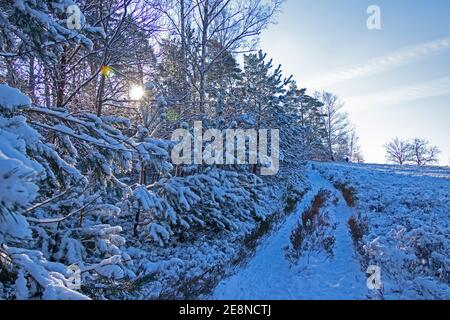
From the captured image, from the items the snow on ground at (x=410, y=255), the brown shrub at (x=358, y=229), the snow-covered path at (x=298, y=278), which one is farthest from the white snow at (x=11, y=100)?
the brown shrub at (x=358, y=229)

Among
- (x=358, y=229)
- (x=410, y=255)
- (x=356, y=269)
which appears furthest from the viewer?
(x=358, y=229)

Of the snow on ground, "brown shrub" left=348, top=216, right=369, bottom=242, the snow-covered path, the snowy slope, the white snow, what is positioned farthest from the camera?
"brown shrub" left=348, top=216, right=369, bottom=242

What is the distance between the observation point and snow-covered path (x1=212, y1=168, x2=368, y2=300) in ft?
18.5

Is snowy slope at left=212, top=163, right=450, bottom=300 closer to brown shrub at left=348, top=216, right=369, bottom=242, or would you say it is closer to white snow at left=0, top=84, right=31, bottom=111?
brown shrub at left=348, top=216, right=369, bottom=242

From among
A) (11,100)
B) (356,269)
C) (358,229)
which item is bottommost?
(356,269)

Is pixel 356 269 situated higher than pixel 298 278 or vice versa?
pixel 356 269

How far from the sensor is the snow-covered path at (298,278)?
5626mm

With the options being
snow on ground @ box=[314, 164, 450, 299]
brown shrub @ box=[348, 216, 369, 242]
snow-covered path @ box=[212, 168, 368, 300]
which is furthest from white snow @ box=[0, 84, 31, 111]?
brown shrub @ box=[348, 216, 369, 242]

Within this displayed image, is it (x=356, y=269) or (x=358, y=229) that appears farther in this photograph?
(x=358, y=229)

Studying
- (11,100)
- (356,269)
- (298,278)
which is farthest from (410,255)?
(11,100)

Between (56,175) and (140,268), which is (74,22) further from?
(140,268)

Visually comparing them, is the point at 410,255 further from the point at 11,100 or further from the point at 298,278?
the point at 11,100

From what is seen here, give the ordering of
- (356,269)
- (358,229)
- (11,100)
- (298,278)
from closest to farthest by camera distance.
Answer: (11,100) < (298,278) < (356,269) < (358,229)

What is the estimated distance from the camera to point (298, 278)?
6449 millimetres
